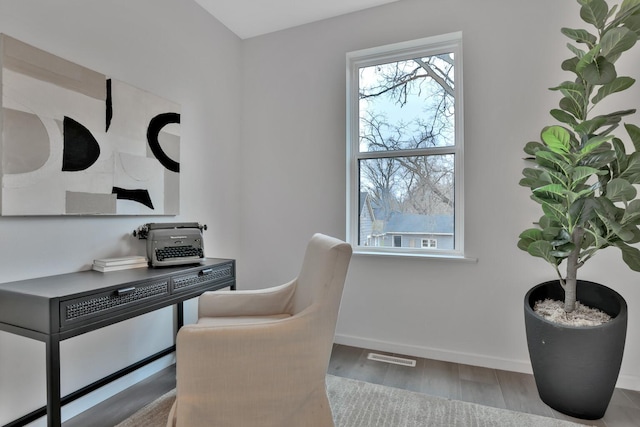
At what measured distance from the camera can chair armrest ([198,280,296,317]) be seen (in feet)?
5.90

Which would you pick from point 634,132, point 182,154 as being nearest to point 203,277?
point 182,154

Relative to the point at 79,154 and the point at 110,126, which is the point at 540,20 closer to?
Answer: the point at 110,126

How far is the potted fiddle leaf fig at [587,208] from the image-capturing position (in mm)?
1582

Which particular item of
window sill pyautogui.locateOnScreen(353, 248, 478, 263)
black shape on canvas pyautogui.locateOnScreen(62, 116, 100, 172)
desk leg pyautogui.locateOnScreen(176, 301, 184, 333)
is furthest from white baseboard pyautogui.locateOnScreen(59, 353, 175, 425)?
window sill pyautogui.locateOnScreen(353, 248, 478, 263)

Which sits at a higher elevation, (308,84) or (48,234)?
(308,84)

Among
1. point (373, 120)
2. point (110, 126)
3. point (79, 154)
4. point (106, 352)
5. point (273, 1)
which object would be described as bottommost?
point (106, 352)

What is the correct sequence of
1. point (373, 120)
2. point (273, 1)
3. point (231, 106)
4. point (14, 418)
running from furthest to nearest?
1. point (231, 106)
2. point (373, 120)
3. point (273, 1)
4. point (14, 418)

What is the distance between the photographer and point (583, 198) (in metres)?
1.63

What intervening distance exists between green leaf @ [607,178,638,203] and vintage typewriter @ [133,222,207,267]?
7.45 feet

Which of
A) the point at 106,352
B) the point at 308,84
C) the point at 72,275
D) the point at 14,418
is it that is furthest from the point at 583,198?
the point at 14,418

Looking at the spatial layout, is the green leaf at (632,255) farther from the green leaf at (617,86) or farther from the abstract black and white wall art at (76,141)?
the abstract black and white wall art at (76,141)

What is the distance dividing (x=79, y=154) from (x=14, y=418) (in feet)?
4.12

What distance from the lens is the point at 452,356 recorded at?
233cm

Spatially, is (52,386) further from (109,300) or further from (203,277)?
(203,277)
